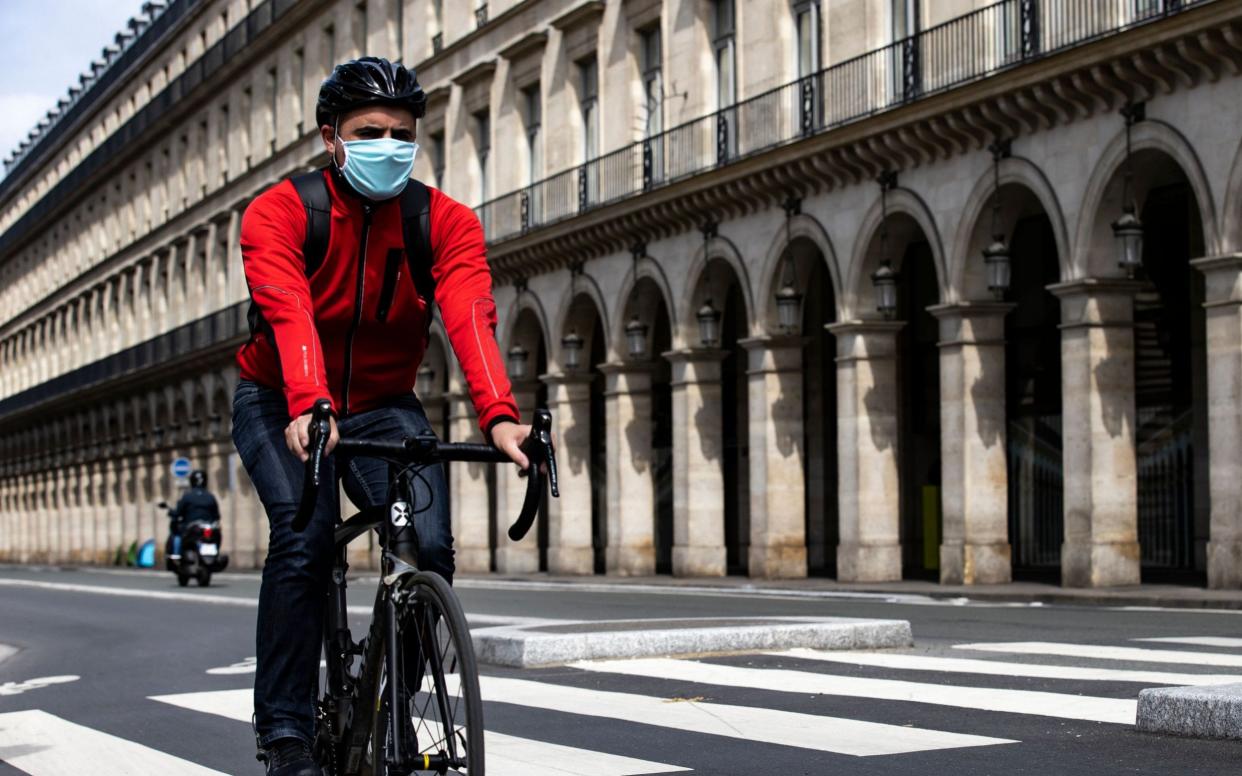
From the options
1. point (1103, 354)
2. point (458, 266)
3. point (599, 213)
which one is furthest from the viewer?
point (599, 213)

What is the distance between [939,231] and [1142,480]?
14.5ft

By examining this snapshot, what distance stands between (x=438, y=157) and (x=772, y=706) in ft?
124

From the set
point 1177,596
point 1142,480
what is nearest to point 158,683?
point 1177,596

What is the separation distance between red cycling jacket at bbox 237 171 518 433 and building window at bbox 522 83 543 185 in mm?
34791

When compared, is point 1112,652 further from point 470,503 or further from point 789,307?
point 470,503

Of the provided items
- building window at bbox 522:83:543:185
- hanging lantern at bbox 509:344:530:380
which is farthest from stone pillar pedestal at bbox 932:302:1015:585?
building window at bbox 522:83:543:185

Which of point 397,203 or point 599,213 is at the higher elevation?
point 599,213

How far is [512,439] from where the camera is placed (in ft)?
15.8

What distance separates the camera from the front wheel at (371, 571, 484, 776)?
440cm

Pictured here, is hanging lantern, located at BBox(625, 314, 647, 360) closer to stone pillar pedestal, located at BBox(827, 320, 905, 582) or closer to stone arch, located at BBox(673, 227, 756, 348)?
stone arch, located at BBox(673, 227, 756, 348)

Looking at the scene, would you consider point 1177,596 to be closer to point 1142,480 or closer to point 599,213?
point 1142,480

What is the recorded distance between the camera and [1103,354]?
76.5 feet

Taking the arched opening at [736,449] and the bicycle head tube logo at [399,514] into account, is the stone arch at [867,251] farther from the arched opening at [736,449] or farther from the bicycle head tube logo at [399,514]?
the bicycle head tube logo at [399,514]

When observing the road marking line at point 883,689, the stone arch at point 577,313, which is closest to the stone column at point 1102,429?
the road marking line at point 883,689
